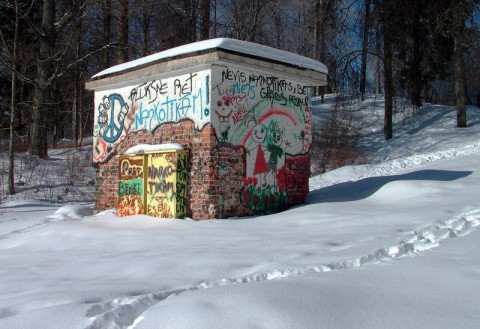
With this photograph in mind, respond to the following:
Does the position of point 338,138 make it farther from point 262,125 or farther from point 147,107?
point 147,107

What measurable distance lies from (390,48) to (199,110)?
16789 mm

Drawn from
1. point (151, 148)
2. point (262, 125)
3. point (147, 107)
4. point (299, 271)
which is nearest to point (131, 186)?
point (151, 148)

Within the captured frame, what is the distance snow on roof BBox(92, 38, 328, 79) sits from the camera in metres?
8.00

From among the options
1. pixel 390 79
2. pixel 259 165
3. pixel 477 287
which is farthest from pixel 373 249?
pixel 390 79

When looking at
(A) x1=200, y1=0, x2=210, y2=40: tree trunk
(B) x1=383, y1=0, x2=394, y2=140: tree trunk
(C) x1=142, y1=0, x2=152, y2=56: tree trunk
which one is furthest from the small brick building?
(B) x1=383, y1=0, x2=394, y2=140: tree trunk

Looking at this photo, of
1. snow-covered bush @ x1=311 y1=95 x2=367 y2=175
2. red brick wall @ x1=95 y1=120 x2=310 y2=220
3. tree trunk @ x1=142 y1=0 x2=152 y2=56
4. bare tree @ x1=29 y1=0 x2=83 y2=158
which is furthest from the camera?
tree trunk @ x1=142 y1=0 x2=152 y2=56

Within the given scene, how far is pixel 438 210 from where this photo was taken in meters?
7.24

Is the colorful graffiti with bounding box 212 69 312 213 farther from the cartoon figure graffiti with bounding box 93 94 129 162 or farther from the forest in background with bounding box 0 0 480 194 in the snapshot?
the forest in background with bounding box 0 0 480 194

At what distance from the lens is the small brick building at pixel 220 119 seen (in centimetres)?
825

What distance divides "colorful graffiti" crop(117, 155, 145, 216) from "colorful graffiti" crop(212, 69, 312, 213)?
185 cm

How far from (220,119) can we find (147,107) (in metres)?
1.78

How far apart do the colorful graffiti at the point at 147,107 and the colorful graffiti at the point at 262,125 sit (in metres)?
0.33

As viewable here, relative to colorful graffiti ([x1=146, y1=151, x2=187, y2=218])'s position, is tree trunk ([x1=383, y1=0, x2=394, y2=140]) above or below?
above

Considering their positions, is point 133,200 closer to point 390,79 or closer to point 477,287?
point 477,287
